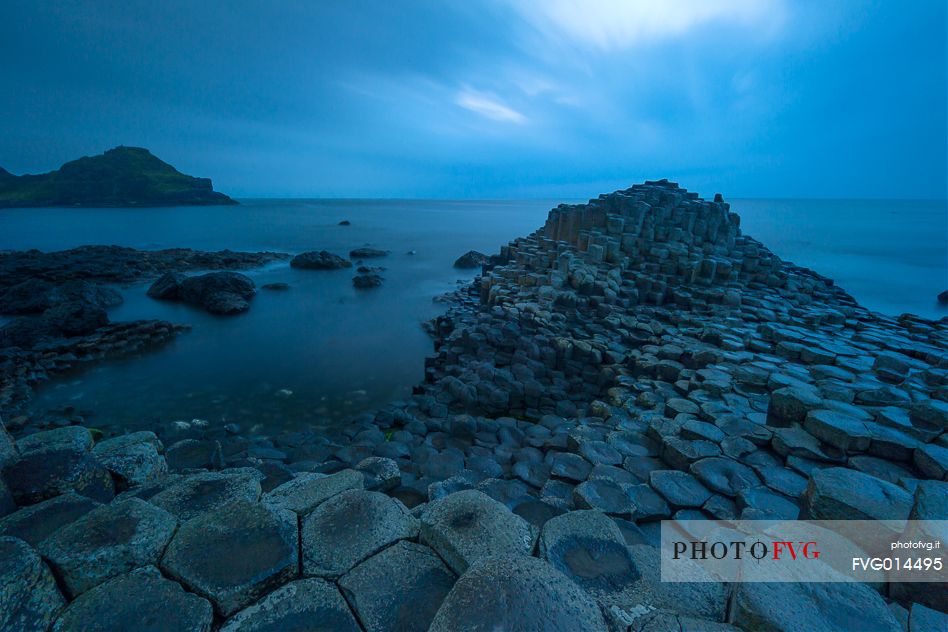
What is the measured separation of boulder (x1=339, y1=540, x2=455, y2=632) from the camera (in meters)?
1.60

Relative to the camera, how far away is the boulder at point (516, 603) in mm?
1352

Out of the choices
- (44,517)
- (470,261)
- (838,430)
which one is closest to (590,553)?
(44,517)

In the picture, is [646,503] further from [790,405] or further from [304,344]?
[304,344]

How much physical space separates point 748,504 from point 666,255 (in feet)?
37.7

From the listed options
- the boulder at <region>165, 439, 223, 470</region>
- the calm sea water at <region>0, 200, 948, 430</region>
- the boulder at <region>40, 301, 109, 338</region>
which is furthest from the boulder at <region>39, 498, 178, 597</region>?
the boulder at <region>40, 301, 109, 338</region>

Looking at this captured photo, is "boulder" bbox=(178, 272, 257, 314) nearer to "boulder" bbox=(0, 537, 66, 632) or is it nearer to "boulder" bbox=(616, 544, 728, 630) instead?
"boulder" bbox=(0, 537, 66, 632)

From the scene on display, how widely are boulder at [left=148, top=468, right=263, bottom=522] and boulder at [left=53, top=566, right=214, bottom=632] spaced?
1.56ft

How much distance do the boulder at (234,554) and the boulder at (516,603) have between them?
847 mm

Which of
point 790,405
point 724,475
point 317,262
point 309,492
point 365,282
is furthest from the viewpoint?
point 317,262

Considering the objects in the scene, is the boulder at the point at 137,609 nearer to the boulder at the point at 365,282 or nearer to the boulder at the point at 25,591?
the boulder at the point at 25,591

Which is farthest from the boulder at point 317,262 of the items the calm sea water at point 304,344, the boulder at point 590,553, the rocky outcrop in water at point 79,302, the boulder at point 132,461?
the boulder at point 590,553

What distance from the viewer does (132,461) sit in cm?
274

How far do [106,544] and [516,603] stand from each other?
1826mm

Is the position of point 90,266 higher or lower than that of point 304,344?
higher
